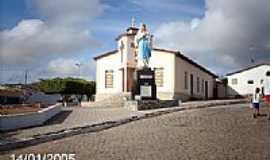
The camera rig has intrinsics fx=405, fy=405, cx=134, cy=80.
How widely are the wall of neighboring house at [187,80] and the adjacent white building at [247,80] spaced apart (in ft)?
21.1

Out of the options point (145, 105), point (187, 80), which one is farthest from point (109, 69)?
point (145, 105)

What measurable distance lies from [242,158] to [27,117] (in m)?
9.75

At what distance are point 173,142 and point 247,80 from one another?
45.2 metres

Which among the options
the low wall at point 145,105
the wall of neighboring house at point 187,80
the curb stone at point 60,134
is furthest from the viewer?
the wall of neighboring house at point 187,80

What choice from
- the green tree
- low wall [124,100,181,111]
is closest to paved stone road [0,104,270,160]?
low wall [124,100,181,111]

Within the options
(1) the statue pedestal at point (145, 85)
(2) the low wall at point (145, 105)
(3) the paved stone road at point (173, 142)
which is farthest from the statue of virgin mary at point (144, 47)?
(3) the paved stone road at point (173, 142)

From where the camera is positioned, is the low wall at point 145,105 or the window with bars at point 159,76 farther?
the window with bars at point 159,76

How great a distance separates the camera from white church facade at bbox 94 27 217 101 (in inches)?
1427

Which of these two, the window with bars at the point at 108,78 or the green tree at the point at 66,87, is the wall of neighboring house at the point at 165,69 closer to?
the window with bars at the point at 108,78

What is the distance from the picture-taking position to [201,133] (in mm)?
14625

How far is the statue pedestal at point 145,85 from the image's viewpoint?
27.2m

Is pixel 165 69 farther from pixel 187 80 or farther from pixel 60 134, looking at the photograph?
pixel 60 134

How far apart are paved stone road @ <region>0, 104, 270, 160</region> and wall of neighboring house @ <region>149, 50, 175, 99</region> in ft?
58.3

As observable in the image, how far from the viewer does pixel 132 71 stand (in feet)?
124
